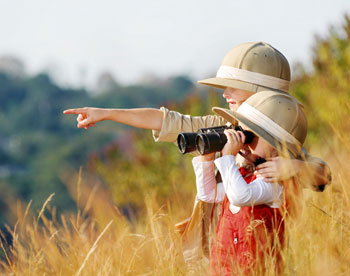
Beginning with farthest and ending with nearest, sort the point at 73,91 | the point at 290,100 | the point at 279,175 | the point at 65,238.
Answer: the point at 73,91
the point at 65,238
the point at 290,100
the point at 279,175

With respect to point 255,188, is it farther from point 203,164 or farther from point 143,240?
point 143,240

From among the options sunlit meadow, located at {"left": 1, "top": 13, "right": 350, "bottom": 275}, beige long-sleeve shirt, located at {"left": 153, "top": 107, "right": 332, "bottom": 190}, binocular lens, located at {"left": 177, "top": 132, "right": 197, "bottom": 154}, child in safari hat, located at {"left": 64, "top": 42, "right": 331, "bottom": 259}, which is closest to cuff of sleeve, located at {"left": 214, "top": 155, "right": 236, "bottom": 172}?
binocular lens, located at {"left": 177, "top": 132, "right": 197, "bottom": 154}

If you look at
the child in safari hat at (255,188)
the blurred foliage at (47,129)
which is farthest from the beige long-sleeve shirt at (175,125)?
the blurred foliage at (47,129)

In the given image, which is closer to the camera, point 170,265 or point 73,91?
point 170,265

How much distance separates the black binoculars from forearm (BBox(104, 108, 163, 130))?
471 millimetres

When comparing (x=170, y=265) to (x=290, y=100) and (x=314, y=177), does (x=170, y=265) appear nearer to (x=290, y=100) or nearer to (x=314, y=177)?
(x=314, y=177)

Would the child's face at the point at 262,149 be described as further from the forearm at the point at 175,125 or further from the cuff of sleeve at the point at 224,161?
the forearm at the point at 175,125

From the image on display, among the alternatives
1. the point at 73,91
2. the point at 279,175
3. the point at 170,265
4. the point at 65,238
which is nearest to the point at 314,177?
the point at 279,175

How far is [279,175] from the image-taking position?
2.06 meters

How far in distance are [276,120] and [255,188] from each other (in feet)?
1.01

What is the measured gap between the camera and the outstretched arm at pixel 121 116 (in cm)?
253

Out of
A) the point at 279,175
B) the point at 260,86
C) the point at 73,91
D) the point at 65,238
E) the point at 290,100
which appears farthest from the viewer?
the point at 73,91

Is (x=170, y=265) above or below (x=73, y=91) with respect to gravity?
above

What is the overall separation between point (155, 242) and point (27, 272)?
2.23 ft
